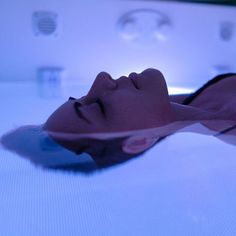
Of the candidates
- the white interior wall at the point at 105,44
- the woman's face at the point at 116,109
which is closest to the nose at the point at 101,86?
the woman's face at the point at 116,109

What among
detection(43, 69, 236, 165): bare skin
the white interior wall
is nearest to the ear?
detection(43, 69, 236, 165): bare skin

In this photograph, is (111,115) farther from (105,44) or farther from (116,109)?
(105,44)

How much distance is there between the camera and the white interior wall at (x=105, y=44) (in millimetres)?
947

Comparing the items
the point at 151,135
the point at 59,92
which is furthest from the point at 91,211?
the point at 59,92

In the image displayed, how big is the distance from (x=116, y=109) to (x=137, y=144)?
0.14ft

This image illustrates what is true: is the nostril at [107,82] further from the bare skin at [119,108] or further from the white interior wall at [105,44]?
the white interior wall at [105,44]

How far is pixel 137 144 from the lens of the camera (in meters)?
0.39

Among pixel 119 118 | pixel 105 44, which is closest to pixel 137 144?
pixel 119 118

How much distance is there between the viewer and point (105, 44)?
1.00 metres

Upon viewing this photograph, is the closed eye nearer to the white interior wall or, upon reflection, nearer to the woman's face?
the woman's face

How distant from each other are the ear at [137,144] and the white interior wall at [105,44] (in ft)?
2.03

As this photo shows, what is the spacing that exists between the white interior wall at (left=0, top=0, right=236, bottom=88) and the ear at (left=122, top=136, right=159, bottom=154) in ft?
2.03

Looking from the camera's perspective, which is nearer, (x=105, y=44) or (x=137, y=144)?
Answer: (x=137, y=144)

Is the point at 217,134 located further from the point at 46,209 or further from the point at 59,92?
the point at 59,92
